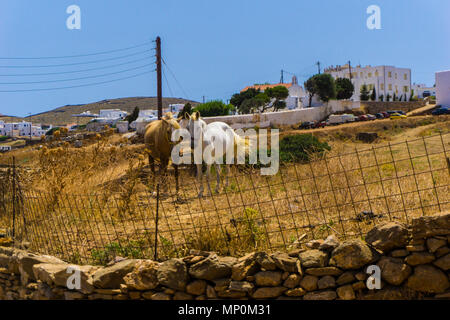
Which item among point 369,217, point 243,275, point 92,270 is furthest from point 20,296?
point 369,217

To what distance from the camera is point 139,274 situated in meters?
5.48

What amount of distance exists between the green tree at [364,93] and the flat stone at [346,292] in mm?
64861

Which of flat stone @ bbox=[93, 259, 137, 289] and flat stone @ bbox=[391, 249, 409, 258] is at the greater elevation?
flat stone @ bbox=[391, 249, 409, 258]

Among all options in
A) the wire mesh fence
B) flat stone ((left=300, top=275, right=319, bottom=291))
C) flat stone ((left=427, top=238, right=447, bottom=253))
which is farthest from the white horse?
A: flat stone ((left=427, top=238, right=447, bottom=253))

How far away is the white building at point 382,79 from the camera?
70438 millimetres

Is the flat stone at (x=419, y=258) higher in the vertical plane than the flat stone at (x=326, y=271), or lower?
higher

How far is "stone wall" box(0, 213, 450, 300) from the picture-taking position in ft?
14.7

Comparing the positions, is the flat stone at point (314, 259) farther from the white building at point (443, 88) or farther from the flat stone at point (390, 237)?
the white building at point (443, 88)

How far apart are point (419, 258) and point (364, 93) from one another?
6651 cm

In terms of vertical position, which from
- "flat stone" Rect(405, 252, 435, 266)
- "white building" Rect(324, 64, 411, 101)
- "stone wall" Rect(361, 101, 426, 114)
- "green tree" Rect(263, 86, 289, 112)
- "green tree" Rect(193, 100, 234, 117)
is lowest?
"flat stone" Rect(405, 252, 435, 266)

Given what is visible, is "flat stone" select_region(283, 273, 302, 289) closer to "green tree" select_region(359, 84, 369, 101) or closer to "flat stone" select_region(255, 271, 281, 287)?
"flat stone" select_region(255, 271, 281, 287)

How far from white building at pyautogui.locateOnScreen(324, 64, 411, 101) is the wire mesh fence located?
212 feet

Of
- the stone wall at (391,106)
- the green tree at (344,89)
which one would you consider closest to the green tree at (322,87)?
the stone wall at (391,106)

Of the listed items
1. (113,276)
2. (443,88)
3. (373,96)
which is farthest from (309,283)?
(373,96)
